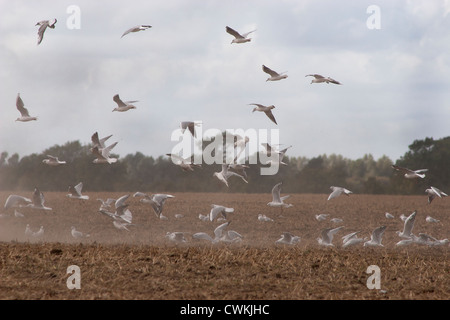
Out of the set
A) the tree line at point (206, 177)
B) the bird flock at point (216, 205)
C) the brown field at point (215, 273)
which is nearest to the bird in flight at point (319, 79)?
the bird flock at point (216, 205)

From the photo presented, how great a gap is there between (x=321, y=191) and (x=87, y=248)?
3463cm

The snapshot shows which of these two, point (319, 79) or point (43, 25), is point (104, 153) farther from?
point (319, 79)

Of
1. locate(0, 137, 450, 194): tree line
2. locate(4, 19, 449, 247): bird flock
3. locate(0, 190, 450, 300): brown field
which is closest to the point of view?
locate(0, 190, 450, 300): brown field

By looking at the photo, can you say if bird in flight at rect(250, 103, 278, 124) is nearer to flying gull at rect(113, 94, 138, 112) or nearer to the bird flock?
the bird flock

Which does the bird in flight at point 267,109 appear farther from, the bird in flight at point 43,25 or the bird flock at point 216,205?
A: the bird in flight at point 43,25

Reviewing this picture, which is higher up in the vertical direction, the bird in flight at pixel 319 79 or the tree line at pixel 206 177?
the bird in flight at pixel 319 79

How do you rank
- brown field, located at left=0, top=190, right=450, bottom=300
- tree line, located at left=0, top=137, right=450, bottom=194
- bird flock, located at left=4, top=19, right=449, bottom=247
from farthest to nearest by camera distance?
tree line, located at left=0, top=137, right=450, bottom=194 → bird flock, located at left=4, top=19, right=449, bottom=247 → brown field, located at left=0, top=190, right=450, bottom=300

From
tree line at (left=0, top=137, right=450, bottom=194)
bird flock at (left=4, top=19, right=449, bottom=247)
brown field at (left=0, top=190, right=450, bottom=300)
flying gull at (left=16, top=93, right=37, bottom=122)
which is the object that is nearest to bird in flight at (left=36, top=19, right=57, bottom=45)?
bird flock at (left=4, top=19, right=449, bottom=247)

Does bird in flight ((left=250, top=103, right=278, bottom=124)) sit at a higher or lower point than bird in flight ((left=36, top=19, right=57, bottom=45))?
lower

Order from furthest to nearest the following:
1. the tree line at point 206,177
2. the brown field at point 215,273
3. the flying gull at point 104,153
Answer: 1. the tree line at point 206,177
2. the flying gull at point 104,153
3. the brown field at point 215,273

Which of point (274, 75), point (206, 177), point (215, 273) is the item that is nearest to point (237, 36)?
point (274, 75)
